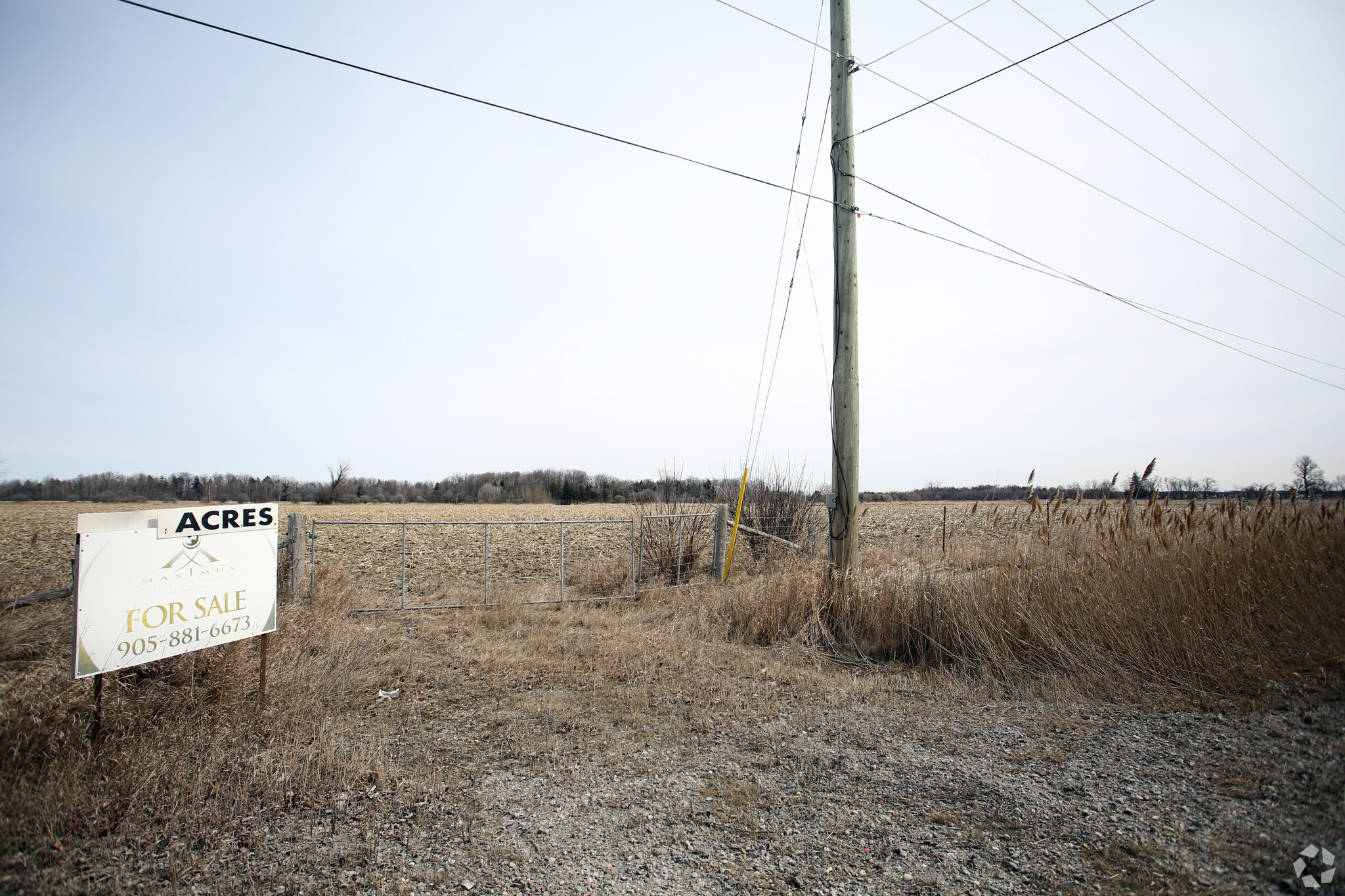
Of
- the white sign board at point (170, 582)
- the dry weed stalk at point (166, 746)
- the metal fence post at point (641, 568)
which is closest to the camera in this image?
the dry weed stalk at point (166, 746)

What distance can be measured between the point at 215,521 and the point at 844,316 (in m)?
7.10

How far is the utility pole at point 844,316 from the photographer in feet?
26.5

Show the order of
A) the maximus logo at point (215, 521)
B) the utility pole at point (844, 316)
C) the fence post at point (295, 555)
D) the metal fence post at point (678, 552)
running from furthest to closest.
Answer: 1. the metal fence post at point (678, 552)
2. the fence post at point (295, 555)
3. the utility pole at point (844, 316)
4. the maximus logo at point (215, 521)

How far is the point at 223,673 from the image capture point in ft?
16.1

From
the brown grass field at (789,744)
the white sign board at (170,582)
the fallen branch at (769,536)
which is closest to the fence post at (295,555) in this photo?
the brown grass field at (789,744)

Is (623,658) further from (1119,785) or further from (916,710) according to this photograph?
(1119,785)

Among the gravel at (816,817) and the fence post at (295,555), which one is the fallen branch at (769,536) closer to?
the fence post at (295,555)

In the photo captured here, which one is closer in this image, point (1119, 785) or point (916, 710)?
point (1119, 785)

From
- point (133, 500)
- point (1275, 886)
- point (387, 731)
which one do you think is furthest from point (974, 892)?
point (133, 500)

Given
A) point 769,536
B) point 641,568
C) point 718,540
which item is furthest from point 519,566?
point 769,536

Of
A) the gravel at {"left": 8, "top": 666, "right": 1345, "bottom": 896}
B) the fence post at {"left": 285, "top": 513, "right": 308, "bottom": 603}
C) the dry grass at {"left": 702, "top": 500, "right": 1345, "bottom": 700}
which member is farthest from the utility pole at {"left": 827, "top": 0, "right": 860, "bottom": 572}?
the fence post at {"left": 285, "top": 513, "right": 308, "bottom": 603}

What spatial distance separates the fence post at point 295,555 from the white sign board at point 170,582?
470cm

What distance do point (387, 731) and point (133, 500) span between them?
220ft

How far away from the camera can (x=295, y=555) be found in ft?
30.7
